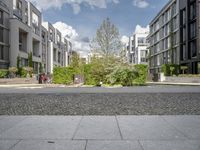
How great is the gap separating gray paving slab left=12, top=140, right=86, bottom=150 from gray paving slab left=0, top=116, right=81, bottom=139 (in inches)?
17.3

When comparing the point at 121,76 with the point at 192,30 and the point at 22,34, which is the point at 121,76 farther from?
the point at 22,34

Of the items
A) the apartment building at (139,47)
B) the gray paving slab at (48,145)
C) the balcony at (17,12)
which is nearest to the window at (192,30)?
the balcony at (17,12)

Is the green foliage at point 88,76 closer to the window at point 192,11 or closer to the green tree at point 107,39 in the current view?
the green tree at point 107,39

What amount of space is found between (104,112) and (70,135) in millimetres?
3882

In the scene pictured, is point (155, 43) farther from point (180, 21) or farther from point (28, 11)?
point (28, 11)

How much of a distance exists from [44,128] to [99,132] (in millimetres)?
1534

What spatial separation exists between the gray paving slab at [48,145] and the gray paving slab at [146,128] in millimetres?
1239

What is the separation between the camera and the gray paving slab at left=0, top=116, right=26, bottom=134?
24.7ft

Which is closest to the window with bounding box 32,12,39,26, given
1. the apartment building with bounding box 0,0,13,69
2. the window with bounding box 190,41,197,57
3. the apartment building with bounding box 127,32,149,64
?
the apartment building with bounding box 0,0,13,69

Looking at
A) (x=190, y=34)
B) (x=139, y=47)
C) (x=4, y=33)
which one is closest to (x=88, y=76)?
(x=4, y=33)

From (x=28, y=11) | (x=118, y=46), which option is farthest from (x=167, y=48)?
(x=28, y=11)

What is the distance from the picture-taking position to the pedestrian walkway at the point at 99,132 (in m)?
5.59

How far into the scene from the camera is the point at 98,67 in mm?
32562

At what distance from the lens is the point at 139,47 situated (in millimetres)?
114562
